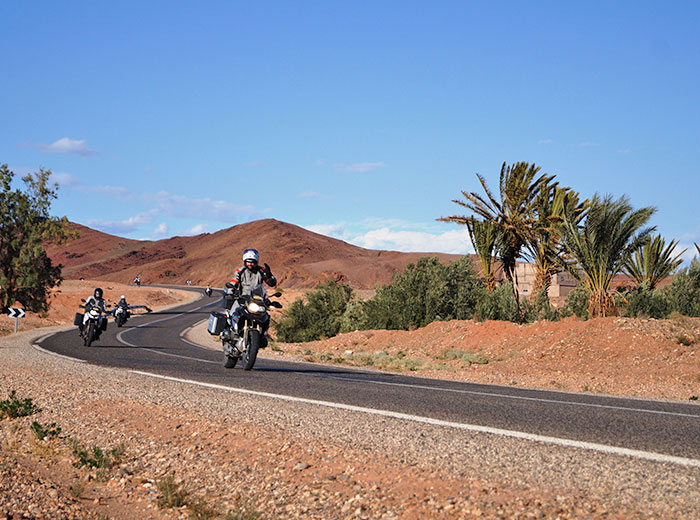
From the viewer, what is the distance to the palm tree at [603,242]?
2166 centimetres

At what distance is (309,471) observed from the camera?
5.76 meters

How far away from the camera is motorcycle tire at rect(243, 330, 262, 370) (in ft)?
41.8

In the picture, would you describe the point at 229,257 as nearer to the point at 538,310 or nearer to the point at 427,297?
the point at 427,297

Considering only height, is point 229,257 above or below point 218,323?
above

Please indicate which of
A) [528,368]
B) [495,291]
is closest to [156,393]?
[528,368]

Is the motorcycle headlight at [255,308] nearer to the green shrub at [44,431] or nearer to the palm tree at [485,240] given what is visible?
the green shrub at [44,431]

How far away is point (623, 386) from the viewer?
1488 cm

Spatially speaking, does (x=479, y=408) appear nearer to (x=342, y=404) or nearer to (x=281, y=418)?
(x=342, y=404)

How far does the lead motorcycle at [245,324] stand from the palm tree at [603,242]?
41.4ft

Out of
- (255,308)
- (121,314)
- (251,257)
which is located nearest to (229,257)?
(121,314)

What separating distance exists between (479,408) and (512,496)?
12.8ft

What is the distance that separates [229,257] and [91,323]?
118 m

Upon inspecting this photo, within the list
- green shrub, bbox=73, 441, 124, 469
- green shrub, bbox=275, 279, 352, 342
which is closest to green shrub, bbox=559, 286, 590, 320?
green shrub, bbox=275, 279, 352, 342

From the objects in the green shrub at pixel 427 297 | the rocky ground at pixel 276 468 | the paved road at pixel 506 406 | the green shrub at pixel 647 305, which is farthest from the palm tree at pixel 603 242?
the rocky ground at pixel 276 468
